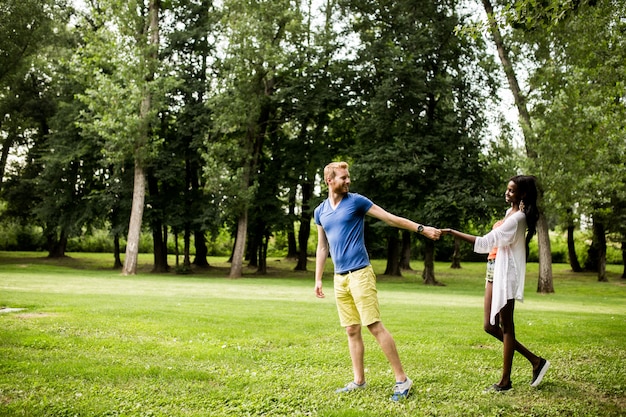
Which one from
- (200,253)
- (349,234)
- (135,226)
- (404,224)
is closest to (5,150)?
(200,253)

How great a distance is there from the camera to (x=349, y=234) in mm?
6258

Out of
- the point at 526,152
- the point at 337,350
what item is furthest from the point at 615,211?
the point at 337,350

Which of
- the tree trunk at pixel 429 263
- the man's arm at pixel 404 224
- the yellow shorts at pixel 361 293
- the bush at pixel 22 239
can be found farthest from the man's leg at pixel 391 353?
the bush at pixel 22 239

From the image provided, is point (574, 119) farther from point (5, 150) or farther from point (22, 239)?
point (22, 239)

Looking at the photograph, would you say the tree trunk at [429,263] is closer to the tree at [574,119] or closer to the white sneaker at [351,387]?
the tree at [574,119]

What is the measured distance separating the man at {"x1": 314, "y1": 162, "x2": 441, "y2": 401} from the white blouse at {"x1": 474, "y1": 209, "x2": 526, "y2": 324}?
0.67 meters

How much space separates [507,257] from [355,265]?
1.79 meters

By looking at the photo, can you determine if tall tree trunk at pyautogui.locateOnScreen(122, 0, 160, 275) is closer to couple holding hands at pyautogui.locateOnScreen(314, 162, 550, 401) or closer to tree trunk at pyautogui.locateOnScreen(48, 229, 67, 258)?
tree trunk at pyautogui.locateOnScreen(48, 229, 67, 258)

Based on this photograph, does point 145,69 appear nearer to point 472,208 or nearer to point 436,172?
point 436,172

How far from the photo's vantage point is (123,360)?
24.2 feet

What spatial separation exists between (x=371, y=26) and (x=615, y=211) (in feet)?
59.8

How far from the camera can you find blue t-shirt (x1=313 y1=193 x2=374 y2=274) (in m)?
6.20

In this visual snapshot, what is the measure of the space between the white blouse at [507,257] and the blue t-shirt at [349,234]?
1293 millimetres

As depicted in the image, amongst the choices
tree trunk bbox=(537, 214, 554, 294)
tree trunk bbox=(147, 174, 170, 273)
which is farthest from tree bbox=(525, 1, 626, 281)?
tree trunk bbox=(147, 174, 170, 273)
